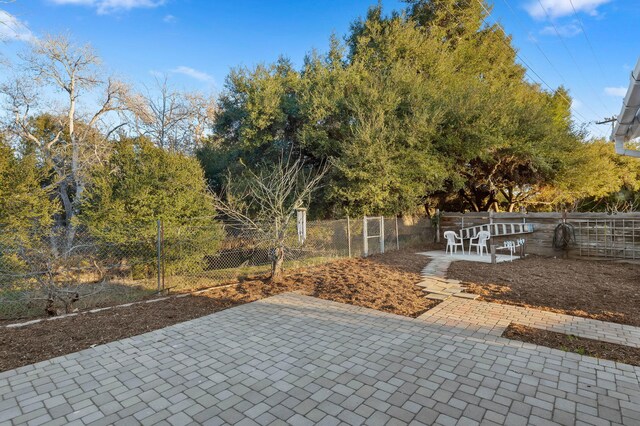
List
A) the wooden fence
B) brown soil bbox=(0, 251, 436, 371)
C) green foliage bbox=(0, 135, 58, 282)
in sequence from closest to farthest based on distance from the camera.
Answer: brown soil bbox=(0, 251, 436, 371) < green foliage bbox=(0, 135, 58, 282) < the wooden fence

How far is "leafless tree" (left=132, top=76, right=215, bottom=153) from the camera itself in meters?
17.5

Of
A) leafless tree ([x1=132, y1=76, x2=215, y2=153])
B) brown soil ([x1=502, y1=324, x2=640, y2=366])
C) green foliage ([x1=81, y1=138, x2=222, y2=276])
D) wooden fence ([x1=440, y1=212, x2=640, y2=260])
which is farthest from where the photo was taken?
leafless tree ([x1=132, y1=76, x2=215, y2=153])

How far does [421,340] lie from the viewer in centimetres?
379

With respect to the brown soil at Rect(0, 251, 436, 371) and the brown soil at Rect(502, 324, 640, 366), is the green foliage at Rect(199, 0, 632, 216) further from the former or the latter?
the brown soil at Rect(502, 324, 640, 366)

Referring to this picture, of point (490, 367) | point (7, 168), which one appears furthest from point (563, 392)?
point (7, 168)

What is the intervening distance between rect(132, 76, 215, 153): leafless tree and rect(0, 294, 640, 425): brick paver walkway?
51.8 feet

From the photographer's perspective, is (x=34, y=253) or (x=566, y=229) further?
(x=566, y=229)

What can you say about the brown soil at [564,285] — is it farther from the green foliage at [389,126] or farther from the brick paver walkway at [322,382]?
the green foliage at [389,126]

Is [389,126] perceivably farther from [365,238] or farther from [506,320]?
[506,320]

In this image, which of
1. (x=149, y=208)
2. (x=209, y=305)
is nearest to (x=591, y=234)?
(x=209, y=305)

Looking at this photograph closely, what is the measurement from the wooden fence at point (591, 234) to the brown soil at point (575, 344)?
769 centimetres

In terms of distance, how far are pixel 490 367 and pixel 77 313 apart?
5707 millimetres

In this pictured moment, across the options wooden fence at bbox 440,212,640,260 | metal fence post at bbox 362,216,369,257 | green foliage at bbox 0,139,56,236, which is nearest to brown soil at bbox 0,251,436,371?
metal fence post at bbox 362,216,369,257

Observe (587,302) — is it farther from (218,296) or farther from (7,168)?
(7,168)
